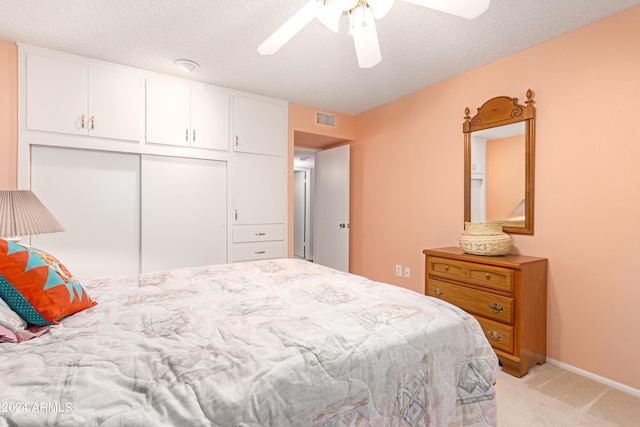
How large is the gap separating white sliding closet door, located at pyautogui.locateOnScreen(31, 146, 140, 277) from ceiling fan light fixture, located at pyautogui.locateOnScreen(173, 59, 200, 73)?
3.05 ft

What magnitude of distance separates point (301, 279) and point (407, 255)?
2.08 m

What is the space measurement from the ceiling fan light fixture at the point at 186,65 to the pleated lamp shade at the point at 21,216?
1.55m

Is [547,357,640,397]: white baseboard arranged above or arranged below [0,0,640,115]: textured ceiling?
below

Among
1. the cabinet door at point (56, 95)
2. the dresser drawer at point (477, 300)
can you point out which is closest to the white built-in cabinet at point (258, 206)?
the cabinet door at point (56, 95)

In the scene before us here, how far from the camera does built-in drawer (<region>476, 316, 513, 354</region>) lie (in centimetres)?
215

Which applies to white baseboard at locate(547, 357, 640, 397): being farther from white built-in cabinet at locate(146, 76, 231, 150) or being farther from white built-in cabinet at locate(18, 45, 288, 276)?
white built-in cabinet at locate(146, 76, 231, 150)

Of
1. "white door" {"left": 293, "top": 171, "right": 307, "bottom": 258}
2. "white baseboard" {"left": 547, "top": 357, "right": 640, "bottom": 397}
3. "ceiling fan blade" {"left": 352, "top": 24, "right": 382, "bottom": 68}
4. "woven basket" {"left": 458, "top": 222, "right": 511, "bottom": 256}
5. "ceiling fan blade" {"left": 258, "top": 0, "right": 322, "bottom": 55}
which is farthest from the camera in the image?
"white door" {"left": 293, "top": 171, "right": 307, "bottom": 258}

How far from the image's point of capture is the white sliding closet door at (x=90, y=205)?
8.49ft

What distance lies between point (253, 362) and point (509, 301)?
2.00m

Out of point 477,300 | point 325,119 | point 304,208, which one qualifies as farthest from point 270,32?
point 304,208

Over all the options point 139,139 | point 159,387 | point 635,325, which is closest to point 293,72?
point 139,139

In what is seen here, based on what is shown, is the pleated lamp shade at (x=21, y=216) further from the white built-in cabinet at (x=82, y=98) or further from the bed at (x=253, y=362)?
the white built-in cabinet at (x=82, y=98)

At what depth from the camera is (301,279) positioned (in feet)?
5.60

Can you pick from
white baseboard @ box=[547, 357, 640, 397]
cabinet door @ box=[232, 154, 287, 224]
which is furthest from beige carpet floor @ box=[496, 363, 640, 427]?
cabinet door @ box=[232, 154, 287, 224]
